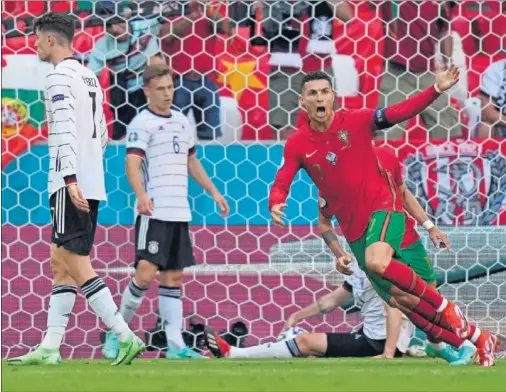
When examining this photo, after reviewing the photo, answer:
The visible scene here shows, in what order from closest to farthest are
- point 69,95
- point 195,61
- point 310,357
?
point 69,95, point 310,357, point 195,61

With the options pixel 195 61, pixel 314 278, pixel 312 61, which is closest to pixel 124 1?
pixel 195 61

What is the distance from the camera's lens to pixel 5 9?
25.5 feet

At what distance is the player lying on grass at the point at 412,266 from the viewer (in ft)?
19.0

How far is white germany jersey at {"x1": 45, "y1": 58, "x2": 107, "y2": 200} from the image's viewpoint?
18.6ft

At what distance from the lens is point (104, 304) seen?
5691 millimetres

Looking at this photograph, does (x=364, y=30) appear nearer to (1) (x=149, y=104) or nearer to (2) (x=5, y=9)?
(1) (x=149, y=104)

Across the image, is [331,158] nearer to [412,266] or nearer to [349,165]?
[349,165]

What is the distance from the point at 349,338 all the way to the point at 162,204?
49.2 inches

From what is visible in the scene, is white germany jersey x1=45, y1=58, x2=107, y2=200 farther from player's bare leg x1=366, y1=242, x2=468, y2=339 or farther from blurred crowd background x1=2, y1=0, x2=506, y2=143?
blurred crowd background x1=2, y1=0, x2=506, y2=143

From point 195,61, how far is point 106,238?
3.78ft

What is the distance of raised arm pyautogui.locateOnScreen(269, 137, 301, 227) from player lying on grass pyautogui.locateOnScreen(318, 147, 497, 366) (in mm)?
256

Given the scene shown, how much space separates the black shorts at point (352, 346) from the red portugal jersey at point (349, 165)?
1142 mm

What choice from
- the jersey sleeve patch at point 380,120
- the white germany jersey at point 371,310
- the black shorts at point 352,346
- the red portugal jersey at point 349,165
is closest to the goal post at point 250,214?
the white germany jersey at point 371,310

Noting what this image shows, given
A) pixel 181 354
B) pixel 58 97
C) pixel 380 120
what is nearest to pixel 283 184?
pixel 380 120
